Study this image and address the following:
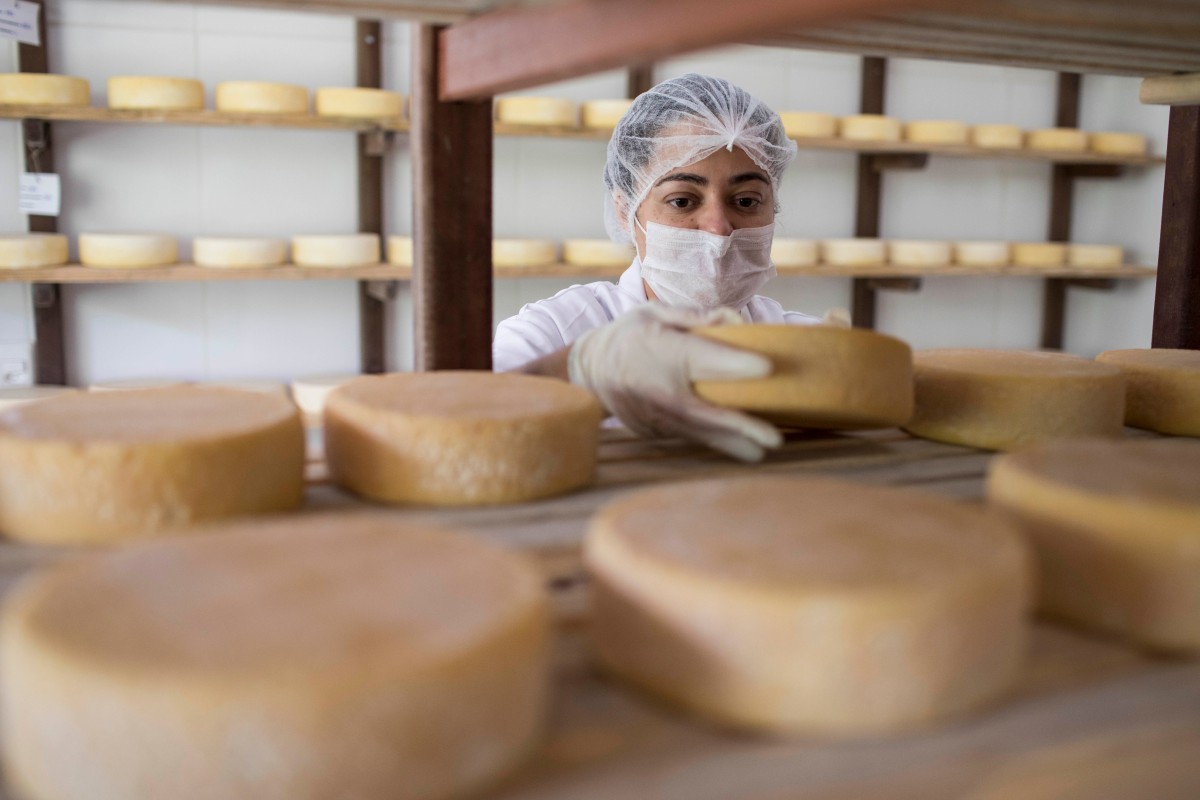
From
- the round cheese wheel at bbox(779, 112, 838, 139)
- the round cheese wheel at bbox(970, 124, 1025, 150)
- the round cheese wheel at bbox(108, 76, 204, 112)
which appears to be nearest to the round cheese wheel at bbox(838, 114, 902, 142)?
the round cheese wheel at bbox(779, 112, 838, 139)

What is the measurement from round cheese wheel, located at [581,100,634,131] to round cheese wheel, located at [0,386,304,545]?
10.3 feet

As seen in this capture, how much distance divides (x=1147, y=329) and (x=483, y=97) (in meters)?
4.87

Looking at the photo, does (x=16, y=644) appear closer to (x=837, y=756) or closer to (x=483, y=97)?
(x=837, y=756)

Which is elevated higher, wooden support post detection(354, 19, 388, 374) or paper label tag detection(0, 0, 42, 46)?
paper label tag detection(0, 0, 42, 46)

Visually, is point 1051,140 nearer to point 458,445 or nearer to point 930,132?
point 930,132

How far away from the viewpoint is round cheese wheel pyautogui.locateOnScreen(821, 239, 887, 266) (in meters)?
4.29

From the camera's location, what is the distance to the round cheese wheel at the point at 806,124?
4145mm

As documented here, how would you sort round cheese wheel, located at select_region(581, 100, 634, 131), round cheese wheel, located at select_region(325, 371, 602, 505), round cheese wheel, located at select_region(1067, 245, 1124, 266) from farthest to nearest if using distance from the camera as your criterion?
round cheese wheel, located at select_region(1067, 245, 1124, 266), round cheese wheel, located at select_region(581, 100, 634, 131), round cheese wheel, located at select_region(325, 371, 602, 505)

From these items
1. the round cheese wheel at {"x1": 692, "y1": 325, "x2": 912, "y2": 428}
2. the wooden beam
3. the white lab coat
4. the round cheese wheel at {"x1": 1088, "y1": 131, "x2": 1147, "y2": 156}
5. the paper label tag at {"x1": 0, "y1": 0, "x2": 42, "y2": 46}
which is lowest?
the white lab coat

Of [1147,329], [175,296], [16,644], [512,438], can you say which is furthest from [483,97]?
[1147,329]

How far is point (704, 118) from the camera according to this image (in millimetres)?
2293

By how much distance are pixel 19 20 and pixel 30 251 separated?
0.78 meters

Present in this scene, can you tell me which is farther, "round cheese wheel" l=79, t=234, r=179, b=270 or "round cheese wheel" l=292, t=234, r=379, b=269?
"round cheese wheel" l=292, t=234, r=379, b=269

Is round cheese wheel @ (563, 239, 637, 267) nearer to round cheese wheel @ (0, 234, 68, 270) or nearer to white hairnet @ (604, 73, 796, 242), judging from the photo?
white hairnet @ (604, 73, 796, 242)
